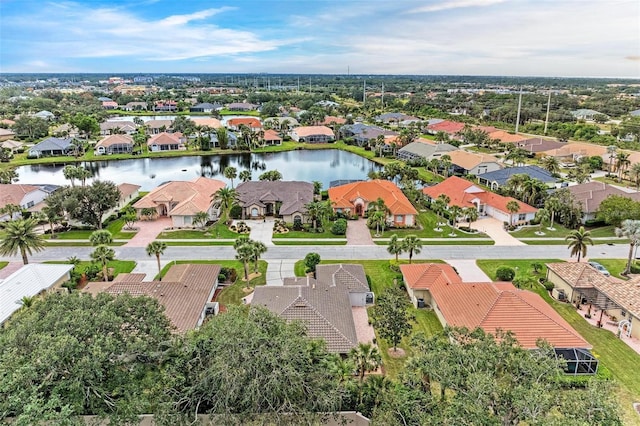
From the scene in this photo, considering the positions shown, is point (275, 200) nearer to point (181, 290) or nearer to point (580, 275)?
point (181, 290)

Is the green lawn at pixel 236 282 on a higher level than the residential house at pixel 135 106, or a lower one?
lower

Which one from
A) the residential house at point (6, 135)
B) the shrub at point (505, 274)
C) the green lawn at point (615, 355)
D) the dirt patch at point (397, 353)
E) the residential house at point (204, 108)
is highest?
the residential house at point (204, 108)

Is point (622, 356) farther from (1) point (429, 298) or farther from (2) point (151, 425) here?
(2) point (151, 425)

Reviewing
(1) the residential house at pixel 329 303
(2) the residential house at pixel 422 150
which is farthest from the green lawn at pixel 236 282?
(2) the residential house at pixel 422 150

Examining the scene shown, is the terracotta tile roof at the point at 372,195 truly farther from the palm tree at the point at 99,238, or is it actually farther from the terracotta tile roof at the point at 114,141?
the terracotta tile roof at the point at 114,141

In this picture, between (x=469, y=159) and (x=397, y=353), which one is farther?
(x=469, y=159)

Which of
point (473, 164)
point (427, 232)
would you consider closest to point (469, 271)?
point (427, 232)
